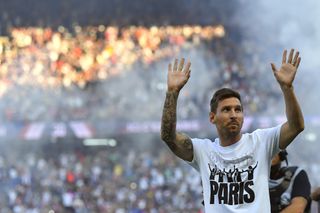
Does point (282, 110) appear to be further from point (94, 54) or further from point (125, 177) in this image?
point (94, 54)

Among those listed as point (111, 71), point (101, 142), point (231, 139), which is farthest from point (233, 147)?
point (101, 142)

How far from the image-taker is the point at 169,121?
3.05 meters

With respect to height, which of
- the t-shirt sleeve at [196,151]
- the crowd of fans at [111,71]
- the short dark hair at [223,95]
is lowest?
the t-shirt sleeve at [196,151]

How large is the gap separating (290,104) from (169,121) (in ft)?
1.80

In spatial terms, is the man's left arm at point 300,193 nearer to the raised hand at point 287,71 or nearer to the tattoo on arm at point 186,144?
the tattoo on arm at point 186,144

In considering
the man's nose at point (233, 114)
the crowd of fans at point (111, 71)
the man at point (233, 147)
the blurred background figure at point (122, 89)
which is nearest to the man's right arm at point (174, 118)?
the man at point (233, 147)

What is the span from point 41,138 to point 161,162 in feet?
12.6

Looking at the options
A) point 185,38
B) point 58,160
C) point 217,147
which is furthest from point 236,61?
point 217,147

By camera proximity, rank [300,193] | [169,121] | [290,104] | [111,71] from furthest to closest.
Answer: [111,71] < [300,193] < [169,121] < [290,104]

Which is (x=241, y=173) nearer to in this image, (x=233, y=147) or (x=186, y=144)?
(x=233, y=147)

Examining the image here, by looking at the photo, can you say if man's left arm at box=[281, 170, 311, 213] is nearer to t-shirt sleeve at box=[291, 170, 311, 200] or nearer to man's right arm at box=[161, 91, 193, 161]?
t-shirt sleeve at box=[291, 170, 311, 200]

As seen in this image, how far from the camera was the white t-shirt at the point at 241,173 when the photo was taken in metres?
2.85

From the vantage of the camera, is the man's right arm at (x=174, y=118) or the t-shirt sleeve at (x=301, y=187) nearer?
the man's right arm at (x=174, y=118)

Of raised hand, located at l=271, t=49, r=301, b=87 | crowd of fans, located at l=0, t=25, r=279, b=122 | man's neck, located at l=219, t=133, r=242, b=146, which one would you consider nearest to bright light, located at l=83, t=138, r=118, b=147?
crowd of fans, located at l=0, t=25, r=279, b=122
